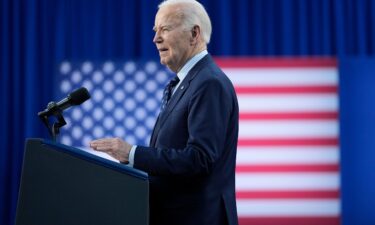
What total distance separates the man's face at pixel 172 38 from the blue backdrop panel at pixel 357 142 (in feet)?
6.99

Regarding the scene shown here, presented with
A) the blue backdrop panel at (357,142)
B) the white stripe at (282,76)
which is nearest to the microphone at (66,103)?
the white stripe at (282,76)

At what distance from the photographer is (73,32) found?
3977mm

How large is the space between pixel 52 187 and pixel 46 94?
281 centimetres

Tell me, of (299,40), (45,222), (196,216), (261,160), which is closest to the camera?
(45,222)

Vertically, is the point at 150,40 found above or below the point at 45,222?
above

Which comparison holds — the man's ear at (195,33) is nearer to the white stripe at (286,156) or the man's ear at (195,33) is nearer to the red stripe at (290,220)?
the white stripe at (286,156)

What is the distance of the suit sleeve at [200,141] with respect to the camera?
147cm

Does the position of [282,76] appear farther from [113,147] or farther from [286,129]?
[113,147]

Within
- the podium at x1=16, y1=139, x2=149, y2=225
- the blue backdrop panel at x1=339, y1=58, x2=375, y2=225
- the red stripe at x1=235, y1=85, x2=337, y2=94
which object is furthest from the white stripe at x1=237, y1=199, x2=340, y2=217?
the podium at x1=16, y1=139, x2=149, y2=225

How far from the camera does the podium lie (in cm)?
124

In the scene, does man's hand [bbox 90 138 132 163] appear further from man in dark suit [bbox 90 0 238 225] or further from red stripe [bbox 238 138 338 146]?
red stripe [bbox 238 138 338 146]

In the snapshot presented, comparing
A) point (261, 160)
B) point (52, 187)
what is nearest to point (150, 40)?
point (261, 160)

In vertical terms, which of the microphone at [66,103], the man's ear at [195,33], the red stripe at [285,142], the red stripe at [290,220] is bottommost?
the red stripe at [290,220]

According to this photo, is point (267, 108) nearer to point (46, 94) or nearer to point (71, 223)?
point (46, 94)
